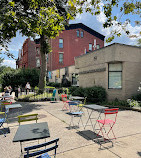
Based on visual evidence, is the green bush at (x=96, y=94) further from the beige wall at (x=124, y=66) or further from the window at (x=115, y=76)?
the window at (x=115, y=76)

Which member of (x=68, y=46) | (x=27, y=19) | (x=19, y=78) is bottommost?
(x=19, y=78)

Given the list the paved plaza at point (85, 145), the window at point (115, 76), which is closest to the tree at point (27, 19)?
the paved plaza at point (85, 145)

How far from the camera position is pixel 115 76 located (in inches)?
490

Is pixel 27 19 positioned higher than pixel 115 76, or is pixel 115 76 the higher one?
pixel 27 19

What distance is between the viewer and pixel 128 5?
5.41 metres

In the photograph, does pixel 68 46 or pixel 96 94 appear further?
pixel 68 46

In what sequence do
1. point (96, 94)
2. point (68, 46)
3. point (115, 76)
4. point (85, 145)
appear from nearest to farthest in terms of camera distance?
point (85, 145), point (96, 94), point (115, 76), point (68, 46)

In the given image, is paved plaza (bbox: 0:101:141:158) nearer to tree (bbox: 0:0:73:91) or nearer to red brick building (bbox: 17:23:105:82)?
tree (bbox: 0:0:73:91)

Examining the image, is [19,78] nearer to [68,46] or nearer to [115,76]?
[68,46]

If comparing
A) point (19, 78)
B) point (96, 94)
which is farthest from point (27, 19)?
point (19, 78)

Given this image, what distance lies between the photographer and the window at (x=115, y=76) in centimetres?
1227

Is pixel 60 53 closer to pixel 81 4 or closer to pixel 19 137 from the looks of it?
pixel 81 4

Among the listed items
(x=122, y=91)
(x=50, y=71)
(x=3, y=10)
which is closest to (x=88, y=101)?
(x=122, y=91)

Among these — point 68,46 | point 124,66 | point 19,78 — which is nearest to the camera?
point 124,66
